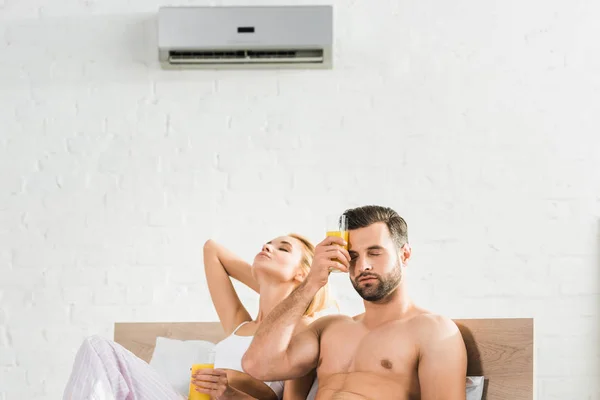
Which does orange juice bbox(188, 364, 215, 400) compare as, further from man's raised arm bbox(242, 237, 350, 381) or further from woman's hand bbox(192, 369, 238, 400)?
man's raised arm bbox(242, 237, 350, 381)

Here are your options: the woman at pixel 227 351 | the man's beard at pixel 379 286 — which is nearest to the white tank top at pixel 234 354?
the woman at pixel 227 351

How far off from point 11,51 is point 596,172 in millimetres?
2772

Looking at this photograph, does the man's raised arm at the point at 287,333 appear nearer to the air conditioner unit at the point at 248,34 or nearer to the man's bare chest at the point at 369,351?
the man's bare chest at the point at 369,351

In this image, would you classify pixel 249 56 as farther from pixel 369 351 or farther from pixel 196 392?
pixel 369 351

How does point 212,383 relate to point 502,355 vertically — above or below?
below

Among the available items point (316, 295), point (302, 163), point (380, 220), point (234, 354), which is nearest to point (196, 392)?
point (234, 354)

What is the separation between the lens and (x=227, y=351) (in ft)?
10.6

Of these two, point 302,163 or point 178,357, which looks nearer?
point 178,357

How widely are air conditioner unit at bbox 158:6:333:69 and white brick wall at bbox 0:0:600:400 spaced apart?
0.09 m

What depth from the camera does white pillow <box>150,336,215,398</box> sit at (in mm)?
3322

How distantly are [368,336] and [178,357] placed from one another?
3.28ft

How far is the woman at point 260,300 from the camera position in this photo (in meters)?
2.88

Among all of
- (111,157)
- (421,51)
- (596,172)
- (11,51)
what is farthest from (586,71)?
(11,51)

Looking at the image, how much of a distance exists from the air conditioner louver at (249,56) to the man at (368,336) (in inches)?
63.4
